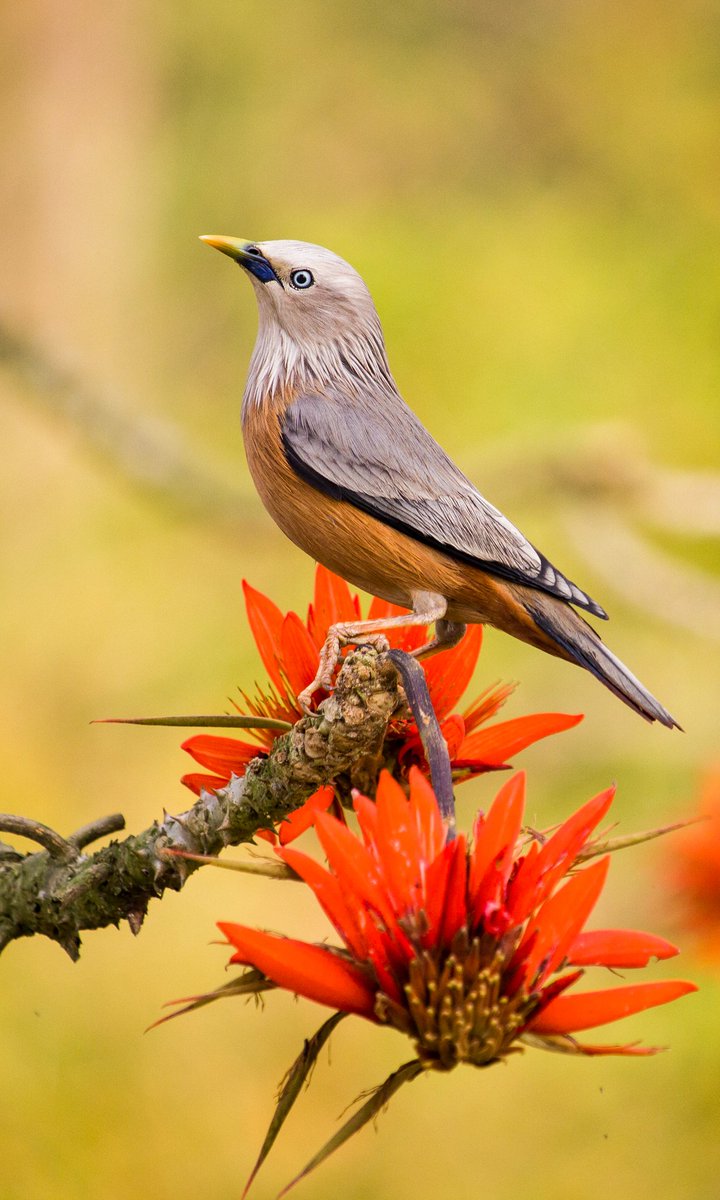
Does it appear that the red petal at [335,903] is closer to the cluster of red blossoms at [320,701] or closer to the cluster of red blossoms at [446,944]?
the cluster of red blossoms at [446,944]

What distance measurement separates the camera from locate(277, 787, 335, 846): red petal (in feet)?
2.78

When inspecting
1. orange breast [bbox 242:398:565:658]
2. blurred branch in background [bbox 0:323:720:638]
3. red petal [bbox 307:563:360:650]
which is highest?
blurred branch in background [bbox 0:323:720:638]

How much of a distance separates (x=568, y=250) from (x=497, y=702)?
3740mm

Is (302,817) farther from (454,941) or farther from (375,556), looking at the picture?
(375,556)

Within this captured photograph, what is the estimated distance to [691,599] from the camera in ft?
8.61

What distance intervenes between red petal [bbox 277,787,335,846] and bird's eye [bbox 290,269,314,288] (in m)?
0.61

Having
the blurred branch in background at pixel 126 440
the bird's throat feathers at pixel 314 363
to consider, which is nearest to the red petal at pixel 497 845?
the bird's throat feathers at pixel 314 363

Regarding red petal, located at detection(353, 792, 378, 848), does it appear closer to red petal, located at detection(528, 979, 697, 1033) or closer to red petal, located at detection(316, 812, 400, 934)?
red petal, located at detection(316, 812, 400, 934)

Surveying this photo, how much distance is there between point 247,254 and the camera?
125 centimetres

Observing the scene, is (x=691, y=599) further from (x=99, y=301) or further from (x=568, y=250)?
(x=99, y=301)

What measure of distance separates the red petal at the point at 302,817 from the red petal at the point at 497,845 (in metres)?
0.14

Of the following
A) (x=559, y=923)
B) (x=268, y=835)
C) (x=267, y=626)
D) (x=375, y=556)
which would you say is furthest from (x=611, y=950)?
(x=375, y=556)

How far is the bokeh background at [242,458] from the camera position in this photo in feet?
9.43

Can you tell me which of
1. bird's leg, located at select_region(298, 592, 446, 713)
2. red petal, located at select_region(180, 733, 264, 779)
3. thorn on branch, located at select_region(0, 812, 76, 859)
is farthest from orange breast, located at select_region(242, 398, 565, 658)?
thorn on branch, located at select_region(0, 812, 76, 859)
